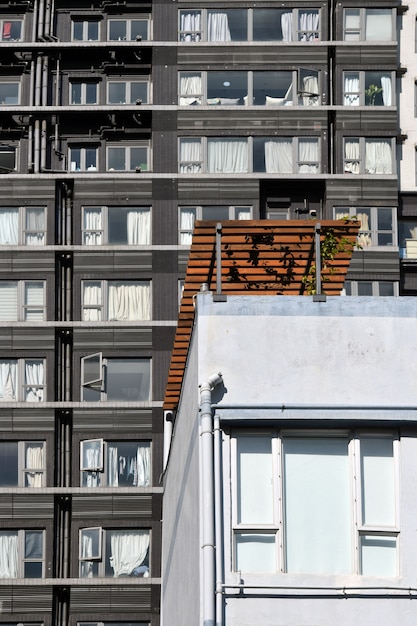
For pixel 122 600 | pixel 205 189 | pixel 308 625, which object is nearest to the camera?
pixel 308 625

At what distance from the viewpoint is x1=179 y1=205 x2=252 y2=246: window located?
65.6 meters

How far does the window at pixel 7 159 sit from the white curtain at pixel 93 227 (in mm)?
3385

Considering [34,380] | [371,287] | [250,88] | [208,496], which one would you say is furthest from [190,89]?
[208,496]

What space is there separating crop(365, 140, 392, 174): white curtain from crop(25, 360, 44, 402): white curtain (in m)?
13.4

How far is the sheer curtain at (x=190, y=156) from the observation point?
66.6 m

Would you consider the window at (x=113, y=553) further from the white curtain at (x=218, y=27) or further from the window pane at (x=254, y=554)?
the window pane at (x=254, y=554)

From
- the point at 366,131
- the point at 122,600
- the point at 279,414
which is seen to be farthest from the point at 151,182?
the point at 279,414

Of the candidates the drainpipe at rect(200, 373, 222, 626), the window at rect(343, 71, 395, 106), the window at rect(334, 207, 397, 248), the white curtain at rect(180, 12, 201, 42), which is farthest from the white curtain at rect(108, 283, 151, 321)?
the drainpipe at rect(200, 373, 222, 626)

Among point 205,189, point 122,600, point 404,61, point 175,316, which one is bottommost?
point 122,600

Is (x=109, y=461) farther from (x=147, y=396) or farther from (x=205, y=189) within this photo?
(x=205, y=189)

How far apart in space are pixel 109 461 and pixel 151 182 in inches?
397

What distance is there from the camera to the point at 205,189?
6600cm

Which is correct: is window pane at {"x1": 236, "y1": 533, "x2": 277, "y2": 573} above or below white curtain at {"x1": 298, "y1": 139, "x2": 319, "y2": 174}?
below

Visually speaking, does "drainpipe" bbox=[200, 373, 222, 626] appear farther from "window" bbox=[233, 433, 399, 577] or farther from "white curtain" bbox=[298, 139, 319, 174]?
"white curtain" bbox=[298, 139, 319, 174]
